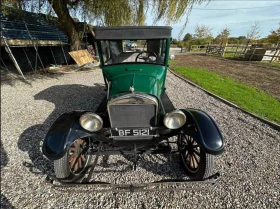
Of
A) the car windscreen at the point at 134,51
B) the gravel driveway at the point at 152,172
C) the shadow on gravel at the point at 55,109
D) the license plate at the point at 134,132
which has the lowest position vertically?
the shadow on gravel at the point at 55,109

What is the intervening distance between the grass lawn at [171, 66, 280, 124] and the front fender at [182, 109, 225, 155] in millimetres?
2989

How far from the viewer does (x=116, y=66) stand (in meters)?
3.18

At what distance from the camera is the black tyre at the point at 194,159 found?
2049mm

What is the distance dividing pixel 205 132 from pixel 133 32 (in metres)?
2.09

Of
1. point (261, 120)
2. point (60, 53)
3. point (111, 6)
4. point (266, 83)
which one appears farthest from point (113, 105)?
point (60, 53)

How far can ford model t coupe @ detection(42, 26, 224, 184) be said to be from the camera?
2.03 metres

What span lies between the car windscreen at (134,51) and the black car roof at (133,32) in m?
0.28

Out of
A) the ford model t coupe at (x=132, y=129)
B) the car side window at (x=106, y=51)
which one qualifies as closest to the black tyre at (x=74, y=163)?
the ford model t coupe at (x=132, y=129)

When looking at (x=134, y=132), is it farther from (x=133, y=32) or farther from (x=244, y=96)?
(x=244, y=96)

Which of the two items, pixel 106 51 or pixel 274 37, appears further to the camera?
pixel 274 37

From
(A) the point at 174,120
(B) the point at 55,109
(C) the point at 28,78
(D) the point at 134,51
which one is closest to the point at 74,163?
(A) the point at 174,120

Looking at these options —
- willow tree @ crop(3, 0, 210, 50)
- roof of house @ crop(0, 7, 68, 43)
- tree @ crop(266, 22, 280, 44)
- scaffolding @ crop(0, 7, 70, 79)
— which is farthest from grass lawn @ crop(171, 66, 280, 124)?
tree @ crop(266, 22, 280, 44)

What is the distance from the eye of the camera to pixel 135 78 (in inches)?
103

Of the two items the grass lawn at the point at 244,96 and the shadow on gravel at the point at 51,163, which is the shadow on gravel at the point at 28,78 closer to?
the shadow on gravel at the point at 51,163
